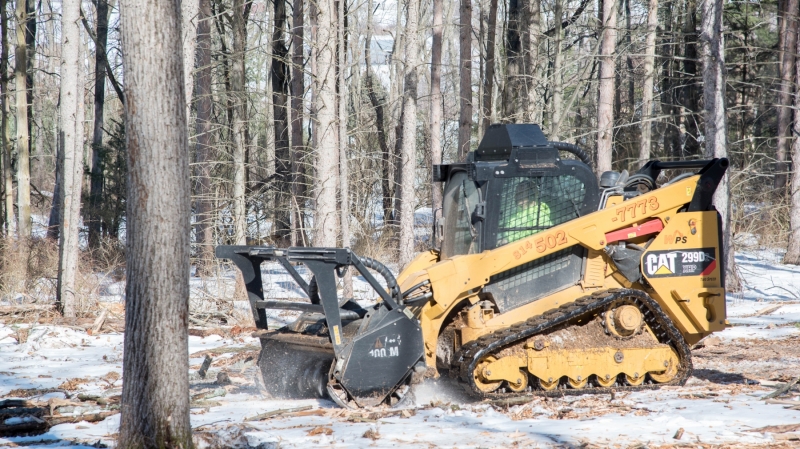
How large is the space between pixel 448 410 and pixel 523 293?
1606 mm

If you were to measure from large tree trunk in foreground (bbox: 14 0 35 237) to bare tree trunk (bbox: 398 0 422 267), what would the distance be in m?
7.86

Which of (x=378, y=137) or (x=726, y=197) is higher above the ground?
(x=378, y=137)

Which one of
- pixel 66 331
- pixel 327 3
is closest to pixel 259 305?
pixel 66 331

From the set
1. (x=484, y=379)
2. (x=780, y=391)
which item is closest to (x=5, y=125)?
(x=484, y=379)

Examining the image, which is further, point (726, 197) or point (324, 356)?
point (726, 197)

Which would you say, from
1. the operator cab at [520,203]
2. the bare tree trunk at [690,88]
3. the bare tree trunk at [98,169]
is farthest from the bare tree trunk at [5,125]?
the bare tree trunk at [690,88]

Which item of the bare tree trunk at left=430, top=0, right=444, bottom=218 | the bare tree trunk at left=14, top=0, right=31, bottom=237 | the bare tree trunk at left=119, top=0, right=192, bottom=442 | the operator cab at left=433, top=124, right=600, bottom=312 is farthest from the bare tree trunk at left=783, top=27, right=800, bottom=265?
the bare tree trunk at left=14, top=0, right=31, bottom=237

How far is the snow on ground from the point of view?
5.09 metres

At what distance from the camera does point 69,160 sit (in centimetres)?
1172

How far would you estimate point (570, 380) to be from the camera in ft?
22.4

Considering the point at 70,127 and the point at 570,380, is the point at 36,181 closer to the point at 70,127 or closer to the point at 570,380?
the point at 70,127

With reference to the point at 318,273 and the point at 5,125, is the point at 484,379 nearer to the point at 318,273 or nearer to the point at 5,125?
the point at 318,273

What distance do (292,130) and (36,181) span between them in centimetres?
2516

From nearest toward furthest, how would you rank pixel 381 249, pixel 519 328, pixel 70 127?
pixel 519 328
pixel 70 127
pixel 381 249
